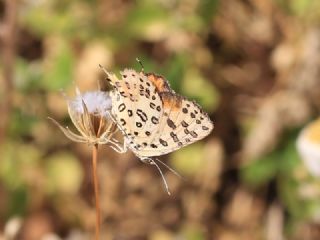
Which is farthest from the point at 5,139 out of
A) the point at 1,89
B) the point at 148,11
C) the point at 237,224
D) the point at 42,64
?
the point at 237,224

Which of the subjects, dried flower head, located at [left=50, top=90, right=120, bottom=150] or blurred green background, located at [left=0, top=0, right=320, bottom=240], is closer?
dried flower head, located at [left=50, top=90, right=120, bottom=150]

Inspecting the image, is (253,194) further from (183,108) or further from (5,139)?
(183,108)

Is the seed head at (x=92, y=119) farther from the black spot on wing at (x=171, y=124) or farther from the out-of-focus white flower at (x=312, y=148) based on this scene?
the out-of-focus white flower at (x=312, y=148)

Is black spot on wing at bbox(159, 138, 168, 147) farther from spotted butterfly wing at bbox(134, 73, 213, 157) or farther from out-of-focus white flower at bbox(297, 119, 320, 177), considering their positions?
out-of-focus white flower at bbox(297, 119, 320, 177)

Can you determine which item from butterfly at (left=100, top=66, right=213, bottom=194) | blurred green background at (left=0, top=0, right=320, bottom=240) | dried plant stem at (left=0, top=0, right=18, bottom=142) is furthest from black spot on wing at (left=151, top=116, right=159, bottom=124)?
blurred green background at (left=0, top=0, right=320, bottom=240)

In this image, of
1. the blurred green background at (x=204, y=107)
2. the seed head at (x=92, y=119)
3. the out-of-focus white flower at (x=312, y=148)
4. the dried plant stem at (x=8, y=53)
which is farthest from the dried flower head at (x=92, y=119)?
the blurred green background at (x=204, y=107)

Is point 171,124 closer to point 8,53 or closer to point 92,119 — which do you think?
point 92,119

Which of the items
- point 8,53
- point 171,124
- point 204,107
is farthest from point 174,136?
point 204,107
